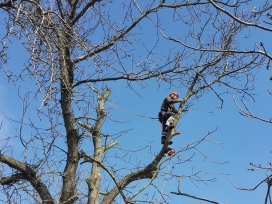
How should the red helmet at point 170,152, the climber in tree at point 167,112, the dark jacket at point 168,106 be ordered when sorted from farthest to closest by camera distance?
1. the dark jacket at point 168,106
2. the climber in tree at point 167,112
3. the red helmet at point 170,152

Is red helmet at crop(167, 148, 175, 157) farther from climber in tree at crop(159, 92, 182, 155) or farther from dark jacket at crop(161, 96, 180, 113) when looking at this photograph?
dark jacket at crop(161, 96, 180, 113)

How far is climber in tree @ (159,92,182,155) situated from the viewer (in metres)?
6.33

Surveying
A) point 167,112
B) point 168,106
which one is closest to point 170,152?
point 167,112

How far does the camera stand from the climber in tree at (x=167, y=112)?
6332mm

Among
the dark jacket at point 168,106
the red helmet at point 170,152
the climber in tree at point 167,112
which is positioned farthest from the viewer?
the dark jacket at point 168,106

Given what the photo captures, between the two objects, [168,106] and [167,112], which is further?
[168,106]

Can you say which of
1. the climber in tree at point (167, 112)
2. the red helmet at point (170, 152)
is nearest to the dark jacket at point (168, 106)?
the climber in tree at point (167, 112)

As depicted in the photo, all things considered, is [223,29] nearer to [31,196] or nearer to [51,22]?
[51,22]

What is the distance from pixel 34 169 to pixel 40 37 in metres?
2.36

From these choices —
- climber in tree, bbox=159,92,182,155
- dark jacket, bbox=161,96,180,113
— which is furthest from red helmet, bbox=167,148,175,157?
dark jacket, bbox=161,96,180,113

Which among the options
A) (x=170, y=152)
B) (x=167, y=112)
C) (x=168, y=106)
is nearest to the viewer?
(x=170, y=152)

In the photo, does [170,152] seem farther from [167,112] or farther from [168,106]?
[168,106]

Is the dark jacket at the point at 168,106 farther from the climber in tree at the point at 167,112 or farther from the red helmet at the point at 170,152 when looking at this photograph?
the red helmet at the point at 170,152

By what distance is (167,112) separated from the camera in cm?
675
